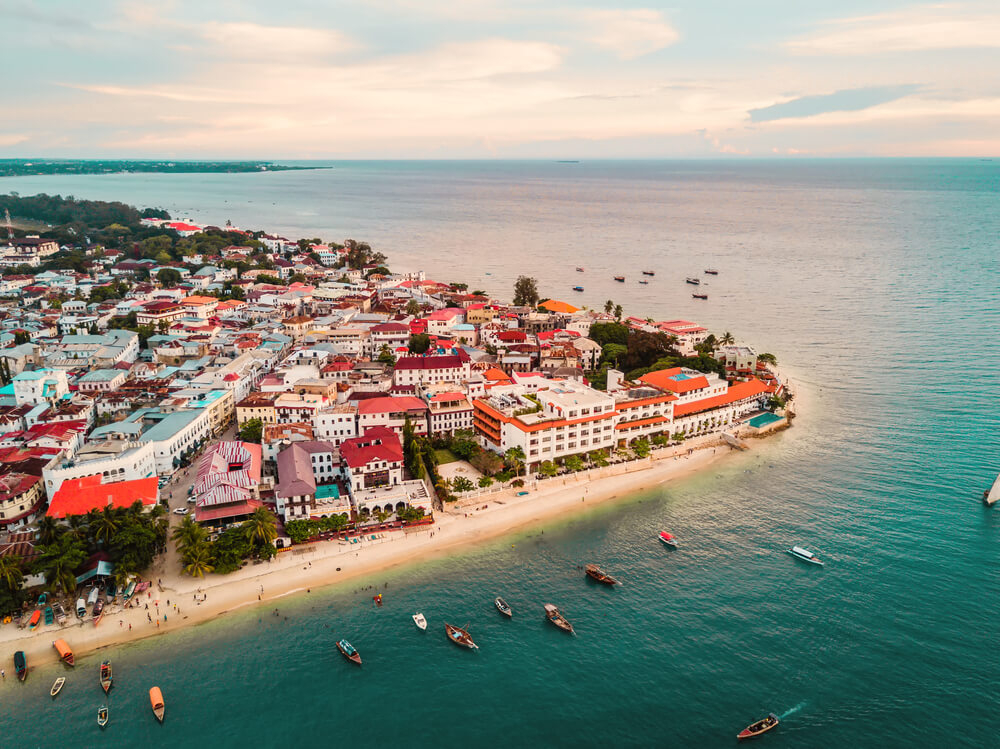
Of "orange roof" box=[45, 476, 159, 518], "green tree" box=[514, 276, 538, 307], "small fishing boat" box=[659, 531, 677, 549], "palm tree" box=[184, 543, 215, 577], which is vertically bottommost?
"small fishing boat" box=[659, 531, 677, 549]

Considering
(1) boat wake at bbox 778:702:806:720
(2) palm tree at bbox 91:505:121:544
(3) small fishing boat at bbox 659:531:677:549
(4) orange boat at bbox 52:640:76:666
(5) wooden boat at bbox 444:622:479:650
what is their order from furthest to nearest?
(3) small fishing boat at bbox 659:531:677:549 < (2) palm tree at bbox 91:505:121:544 < (5) wooden boat at bbox 444:622:479:650 < (4) orange boat at bbox 52:640:76:666 < (1) boat wake at bbox 778:702:806:720

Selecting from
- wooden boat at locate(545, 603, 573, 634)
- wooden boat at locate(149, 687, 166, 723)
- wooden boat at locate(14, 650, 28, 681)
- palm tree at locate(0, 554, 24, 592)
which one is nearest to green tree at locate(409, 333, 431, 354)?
wooden boat at locate(545, 603, 573, 634)

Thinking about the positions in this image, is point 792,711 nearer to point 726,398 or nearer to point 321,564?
point 321,564

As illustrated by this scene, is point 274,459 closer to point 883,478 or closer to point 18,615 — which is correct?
point 18,615

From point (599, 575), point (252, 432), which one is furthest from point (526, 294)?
point (599, 575)

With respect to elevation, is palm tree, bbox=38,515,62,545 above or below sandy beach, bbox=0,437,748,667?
above

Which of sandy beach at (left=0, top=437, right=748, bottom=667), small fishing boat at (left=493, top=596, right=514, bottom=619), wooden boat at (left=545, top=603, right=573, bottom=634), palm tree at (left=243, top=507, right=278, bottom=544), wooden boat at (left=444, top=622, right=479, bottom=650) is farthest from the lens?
palm tree at (left=243, top=507, right=278, bottom=544)

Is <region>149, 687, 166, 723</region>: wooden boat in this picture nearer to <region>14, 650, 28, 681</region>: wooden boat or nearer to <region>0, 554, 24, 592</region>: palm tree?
<region>14, 650, 28, 681</region>: wooden boat
